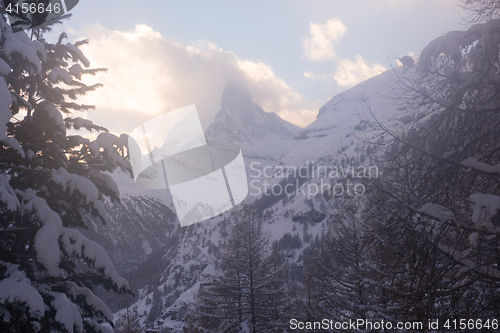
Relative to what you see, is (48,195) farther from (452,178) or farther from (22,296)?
(452,178)

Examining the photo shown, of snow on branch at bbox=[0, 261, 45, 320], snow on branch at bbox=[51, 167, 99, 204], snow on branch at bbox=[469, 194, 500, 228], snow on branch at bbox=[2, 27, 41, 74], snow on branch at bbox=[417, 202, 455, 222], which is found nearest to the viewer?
snow on branch at bbox=[469, 194, 500, 228]

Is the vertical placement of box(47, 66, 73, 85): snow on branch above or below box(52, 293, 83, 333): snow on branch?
above

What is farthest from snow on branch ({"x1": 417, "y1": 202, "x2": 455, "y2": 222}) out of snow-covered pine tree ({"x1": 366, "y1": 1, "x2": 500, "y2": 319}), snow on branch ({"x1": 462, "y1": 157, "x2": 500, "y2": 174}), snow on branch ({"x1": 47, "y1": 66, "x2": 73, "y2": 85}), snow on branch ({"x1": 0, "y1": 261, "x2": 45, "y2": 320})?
snow on branch ({"x1": 47, "y1": 66, "x2": 73, "y2": 85})

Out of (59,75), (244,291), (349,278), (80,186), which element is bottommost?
(244,291)

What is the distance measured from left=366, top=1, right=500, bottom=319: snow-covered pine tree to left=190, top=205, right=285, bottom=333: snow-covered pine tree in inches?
343

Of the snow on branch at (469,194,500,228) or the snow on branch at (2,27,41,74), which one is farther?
the snow on branch at (2,27,41,74)

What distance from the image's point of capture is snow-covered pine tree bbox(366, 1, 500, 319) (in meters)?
2.70

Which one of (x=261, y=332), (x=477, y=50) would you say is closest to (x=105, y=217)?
(x=477, y=50)

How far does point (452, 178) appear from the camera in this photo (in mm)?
3465

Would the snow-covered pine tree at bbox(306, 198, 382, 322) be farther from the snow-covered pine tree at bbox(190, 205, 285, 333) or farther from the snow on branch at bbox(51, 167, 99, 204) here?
the snow on branch at bbox(51, 167, 99, 204)

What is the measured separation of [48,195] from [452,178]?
7.20 metres

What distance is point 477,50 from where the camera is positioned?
11.2ft

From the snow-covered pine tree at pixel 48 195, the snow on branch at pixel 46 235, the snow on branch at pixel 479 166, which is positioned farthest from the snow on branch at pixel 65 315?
the snow on branch at pixel 479 166

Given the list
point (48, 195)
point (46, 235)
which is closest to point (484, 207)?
point (46, 235)
